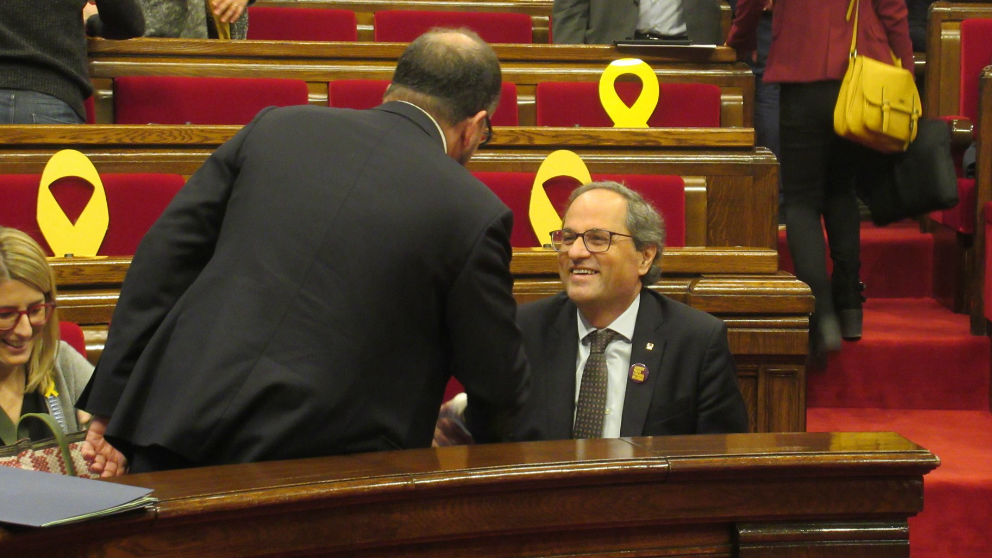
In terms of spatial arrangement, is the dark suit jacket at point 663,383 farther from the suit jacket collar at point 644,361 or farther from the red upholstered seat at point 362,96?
the red upholstered seat at point 362,96

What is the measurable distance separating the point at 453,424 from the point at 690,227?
0.95 meters

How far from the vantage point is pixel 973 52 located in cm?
270

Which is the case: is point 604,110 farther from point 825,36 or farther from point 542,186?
point 542,186

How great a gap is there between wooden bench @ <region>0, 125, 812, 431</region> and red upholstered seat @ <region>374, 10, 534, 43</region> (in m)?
1.05

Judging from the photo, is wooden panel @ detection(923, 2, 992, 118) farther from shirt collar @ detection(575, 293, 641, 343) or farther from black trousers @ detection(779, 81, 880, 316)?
shirt collar @ detection(575, 293, 641, 343)

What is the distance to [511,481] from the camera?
0.81 meters

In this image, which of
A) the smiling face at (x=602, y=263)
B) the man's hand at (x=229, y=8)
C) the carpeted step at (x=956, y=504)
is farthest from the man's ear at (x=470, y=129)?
the man's hand at (x=229, y=8)

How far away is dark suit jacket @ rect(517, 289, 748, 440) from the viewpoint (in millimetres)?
1348

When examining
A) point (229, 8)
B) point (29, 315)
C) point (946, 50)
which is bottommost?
point (29, 315)

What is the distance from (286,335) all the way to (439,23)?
2.20 metres

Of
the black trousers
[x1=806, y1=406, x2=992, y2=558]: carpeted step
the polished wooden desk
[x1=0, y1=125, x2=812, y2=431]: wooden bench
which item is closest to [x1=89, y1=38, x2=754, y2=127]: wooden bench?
the black trousers

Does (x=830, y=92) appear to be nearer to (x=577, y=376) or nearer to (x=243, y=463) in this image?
(x=577, y=376)

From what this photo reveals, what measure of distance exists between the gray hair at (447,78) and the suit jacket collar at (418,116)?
0.5 inches

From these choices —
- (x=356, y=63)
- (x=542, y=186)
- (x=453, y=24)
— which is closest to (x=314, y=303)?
(x=542, y=186)
